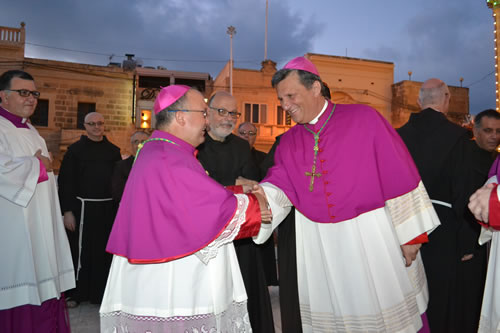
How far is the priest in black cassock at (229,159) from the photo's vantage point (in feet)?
11.6

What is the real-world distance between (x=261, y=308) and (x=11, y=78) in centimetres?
319

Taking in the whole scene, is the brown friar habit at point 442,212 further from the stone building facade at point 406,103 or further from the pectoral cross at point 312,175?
the stone building facade at point 406,103

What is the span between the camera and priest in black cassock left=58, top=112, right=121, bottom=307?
555 centimetres

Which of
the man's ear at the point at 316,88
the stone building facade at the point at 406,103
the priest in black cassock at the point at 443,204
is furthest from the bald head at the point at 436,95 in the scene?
the stone building facade at the point at 406,103

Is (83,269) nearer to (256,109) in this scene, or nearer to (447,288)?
(447,288)

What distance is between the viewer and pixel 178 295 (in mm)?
2068

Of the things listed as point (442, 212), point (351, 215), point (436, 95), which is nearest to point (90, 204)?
point (351, 215)

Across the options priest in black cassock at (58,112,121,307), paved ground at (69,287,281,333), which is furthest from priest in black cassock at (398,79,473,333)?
priest in black cassock at (58,112,121,307)

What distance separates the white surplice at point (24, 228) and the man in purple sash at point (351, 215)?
2.05m

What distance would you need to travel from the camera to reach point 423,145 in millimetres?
3607

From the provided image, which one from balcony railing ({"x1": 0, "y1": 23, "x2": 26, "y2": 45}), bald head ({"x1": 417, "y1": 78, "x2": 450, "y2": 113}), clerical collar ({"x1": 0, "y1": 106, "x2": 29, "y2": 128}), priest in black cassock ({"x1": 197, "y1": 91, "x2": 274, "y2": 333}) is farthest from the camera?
balcony railing ({"x1": 0, "y1": 23, "x2": 26, "y2": 45})

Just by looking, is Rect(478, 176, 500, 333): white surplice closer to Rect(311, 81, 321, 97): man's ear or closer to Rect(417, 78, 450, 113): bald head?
Rect(311, 81, 321, 97): man's ear

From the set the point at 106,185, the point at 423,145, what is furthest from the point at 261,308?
the point at 106,185

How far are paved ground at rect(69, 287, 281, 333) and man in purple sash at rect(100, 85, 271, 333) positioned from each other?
8.37 ft
